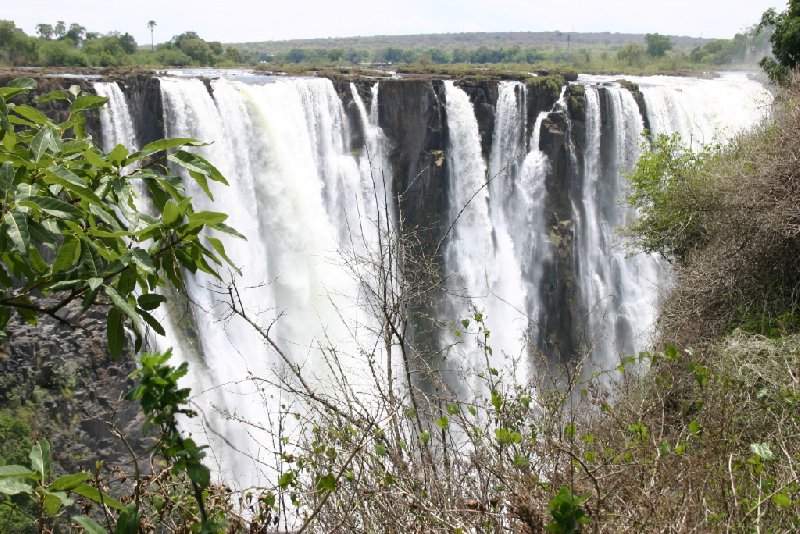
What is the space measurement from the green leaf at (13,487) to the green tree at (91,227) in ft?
1.44

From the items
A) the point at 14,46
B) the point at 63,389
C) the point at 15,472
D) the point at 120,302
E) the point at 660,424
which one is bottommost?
the point at 63,389

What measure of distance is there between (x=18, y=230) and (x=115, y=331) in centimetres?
37

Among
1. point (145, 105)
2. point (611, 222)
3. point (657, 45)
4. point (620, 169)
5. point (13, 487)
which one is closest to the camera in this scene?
point (13, 487)

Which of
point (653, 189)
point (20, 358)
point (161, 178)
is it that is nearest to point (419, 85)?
point (653, 189)

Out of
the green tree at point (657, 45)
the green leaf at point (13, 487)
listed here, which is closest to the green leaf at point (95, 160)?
the green leaf at point (13, 487)

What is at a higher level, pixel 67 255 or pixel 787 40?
pixel 787 40

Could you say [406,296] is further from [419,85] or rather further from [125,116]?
[419,85]

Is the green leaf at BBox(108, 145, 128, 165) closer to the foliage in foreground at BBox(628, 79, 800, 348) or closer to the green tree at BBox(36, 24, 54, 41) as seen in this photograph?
the foliage in foreground at BBox(628, 79, 800, 348)

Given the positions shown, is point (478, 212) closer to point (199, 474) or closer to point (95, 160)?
point (95, 160)

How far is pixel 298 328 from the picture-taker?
805 inches

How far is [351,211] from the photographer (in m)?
21.9

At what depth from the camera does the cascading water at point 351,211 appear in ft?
60.3

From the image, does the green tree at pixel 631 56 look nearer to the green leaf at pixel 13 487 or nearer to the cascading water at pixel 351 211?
the cascading water at pixel 351 211

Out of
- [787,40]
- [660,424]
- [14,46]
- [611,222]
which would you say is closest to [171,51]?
[14,46]
